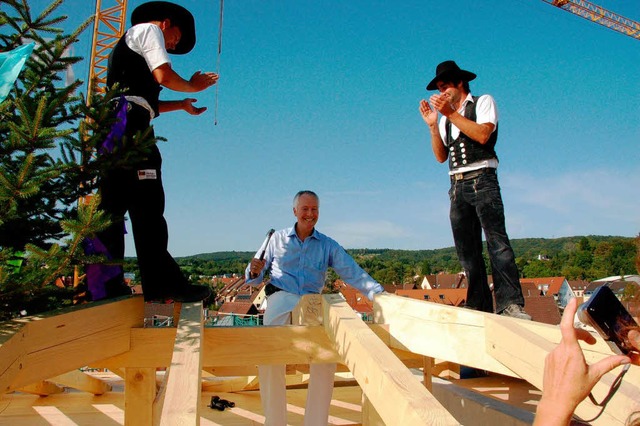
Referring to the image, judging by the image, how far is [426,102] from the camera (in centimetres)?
357

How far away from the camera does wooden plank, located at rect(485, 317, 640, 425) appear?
161cm

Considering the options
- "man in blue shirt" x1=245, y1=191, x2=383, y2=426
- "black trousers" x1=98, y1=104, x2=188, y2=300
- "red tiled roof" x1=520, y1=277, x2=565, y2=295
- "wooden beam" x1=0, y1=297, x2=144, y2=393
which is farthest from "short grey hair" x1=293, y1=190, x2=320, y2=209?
"red tiled roof" x1=520, y1=277, x2=565, y2=295

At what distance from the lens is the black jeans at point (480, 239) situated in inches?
125

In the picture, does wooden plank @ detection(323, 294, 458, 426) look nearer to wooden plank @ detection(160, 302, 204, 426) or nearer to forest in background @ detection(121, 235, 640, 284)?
wooden plank @ detection(160, 302, 204, 426)

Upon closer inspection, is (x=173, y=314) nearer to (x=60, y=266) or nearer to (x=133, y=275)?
(x=133, y=275)

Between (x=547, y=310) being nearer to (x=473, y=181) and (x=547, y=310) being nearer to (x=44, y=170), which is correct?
(x=473, y=181)

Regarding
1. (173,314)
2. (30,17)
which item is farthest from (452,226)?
(30,17)

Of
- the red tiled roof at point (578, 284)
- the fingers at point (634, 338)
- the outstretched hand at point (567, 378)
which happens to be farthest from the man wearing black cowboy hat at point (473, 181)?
the red tiled roof at point (578, 284)

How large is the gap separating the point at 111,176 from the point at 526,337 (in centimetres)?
202

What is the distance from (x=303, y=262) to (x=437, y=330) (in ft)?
4.80

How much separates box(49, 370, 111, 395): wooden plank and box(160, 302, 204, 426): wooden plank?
272cm

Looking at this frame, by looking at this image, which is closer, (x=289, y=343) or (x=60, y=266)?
(x=60, y=266)

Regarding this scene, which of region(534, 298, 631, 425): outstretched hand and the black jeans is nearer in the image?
region(534, 298, 631, 425): outstretched hand

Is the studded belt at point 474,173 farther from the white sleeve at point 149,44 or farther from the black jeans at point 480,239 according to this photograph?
the white sleeve at point 149,44
